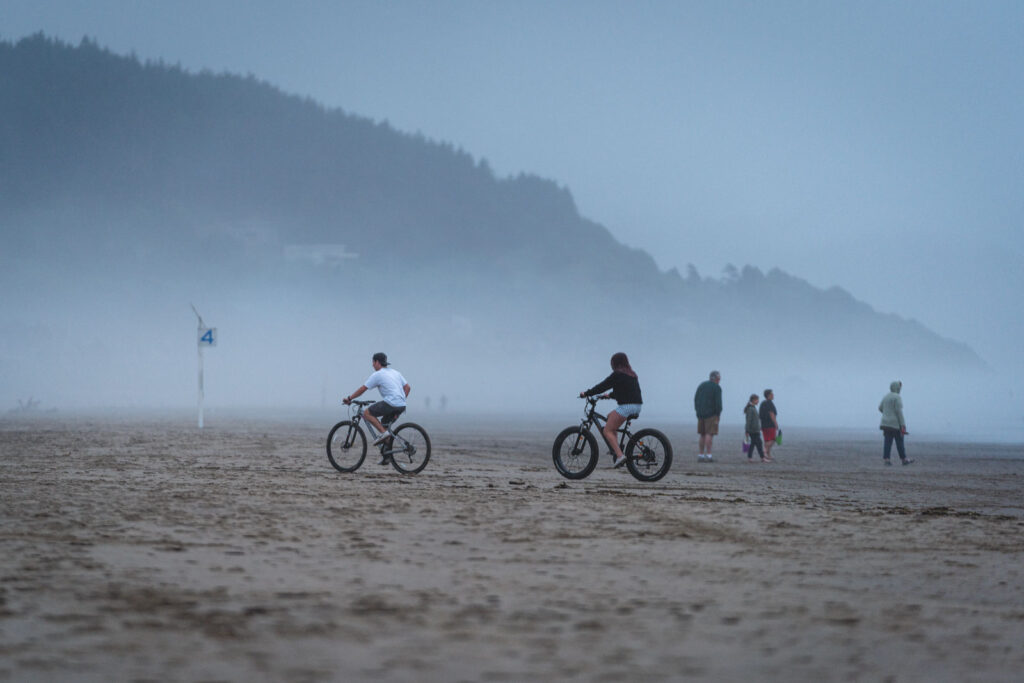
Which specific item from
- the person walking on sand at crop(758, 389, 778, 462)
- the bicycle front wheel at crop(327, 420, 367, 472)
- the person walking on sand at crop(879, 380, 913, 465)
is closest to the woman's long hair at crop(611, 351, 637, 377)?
the bicycle front wheel at crop(327, 420, 367, 472)

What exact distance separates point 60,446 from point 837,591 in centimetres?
2015

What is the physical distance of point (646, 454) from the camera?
15.2 m

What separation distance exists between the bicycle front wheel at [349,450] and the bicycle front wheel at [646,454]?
426 cm

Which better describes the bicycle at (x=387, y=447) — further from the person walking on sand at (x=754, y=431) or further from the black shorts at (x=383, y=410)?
the person walking on sand at (x=754, y=431)

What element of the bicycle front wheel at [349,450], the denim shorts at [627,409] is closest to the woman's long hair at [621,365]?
the denim shorts at [627,409]

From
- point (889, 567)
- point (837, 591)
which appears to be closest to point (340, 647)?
point (837, 591)

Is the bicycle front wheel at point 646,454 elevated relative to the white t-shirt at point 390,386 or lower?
lower

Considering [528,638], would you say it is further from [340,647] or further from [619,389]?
[619,389]

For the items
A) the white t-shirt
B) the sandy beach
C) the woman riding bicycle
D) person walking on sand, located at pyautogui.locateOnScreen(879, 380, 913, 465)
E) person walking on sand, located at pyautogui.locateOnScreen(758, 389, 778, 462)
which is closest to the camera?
the sandy beach

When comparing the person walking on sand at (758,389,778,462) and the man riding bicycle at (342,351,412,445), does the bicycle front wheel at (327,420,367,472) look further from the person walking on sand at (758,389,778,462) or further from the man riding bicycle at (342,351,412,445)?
the person walking on sand at (758,389,778,462)

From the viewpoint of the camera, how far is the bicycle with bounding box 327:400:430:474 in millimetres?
15977

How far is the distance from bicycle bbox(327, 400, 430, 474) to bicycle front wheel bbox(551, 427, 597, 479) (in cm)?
211

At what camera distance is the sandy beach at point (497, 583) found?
188 inches

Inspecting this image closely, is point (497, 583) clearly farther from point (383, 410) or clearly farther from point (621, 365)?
point (383, 410)
